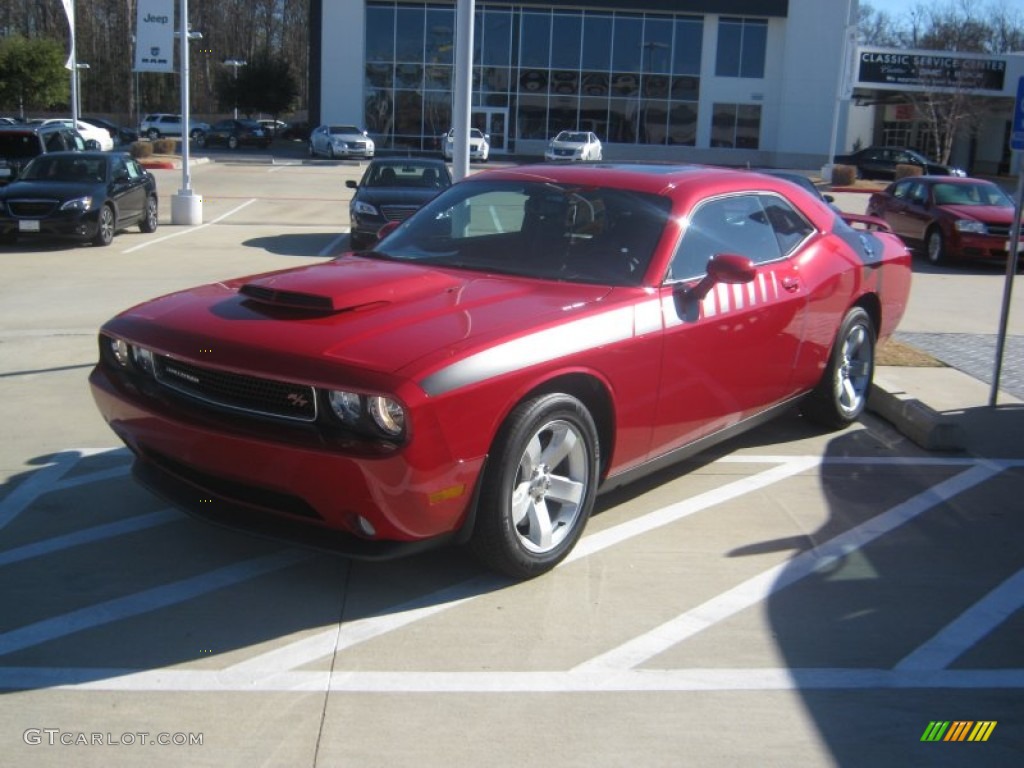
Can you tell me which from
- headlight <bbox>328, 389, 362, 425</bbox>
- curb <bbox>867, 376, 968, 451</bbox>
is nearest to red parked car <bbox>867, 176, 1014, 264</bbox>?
curb <bbox>867, 376, 968, 451</bbox>

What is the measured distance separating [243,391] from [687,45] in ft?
169

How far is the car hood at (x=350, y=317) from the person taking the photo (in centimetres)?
410

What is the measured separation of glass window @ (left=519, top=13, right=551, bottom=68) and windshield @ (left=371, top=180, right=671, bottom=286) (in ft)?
158

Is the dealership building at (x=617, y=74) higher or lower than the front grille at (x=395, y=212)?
higher

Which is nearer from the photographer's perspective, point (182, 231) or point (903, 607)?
point (903, 607)

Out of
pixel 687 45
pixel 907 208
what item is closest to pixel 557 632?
pixel 907 208

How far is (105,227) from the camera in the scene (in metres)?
16.5

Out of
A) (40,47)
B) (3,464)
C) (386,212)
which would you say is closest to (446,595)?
(3,464)

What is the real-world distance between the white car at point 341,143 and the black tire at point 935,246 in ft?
104

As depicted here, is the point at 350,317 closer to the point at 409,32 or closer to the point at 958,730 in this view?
the point at 958,730

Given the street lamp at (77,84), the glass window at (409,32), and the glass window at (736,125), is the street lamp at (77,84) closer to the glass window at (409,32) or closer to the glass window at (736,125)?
the glass window at (409,32)

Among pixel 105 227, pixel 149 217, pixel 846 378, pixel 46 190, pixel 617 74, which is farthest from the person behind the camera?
pixel 617 74

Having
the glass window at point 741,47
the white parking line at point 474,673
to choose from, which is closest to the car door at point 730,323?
the white parking line at point 474,673

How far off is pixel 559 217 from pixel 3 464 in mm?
3404
